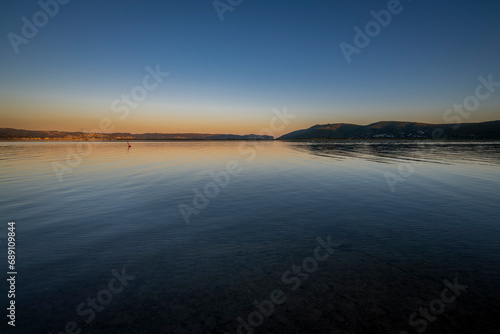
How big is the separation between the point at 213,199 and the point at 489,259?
560 inches

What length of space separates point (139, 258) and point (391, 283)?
813 cm

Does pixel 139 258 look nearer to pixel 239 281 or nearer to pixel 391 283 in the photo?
pixel 239 281

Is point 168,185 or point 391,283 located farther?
point 168,185

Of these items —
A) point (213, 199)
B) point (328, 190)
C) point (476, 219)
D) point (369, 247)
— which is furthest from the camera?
point (328, 190)

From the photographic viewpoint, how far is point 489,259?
7594mm

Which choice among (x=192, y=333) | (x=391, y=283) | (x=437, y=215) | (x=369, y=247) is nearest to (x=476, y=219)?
(x=437, y=215)

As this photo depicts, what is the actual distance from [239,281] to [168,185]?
55.4 ft

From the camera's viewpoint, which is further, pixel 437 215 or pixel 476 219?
pixel 437 215

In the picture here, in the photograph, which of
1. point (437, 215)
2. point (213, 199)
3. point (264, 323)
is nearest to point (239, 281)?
point (264, 323)

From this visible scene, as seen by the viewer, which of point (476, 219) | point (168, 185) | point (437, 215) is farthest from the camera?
point (168, 185)

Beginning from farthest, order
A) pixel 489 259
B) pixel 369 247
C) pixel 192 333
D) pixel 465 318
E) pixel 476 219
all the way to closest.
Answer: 1. pixel 476 219
2. pixel 369 247
3. pixel 489 259
4. pixel 465 318
5. pixel 192 333

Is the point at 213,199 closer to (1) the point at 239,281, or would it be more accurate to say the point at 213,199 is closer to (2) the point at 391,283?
(1) the point at 239,281

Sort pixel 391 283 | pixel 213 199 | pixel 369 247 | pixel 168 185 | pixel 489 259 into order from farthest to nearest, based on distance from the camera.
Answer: pixel 168 185 → pixel 213 199 → pixel 369 247 → pixel 489 259 → pixel 391 283

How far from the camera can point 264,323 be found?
5020mm
